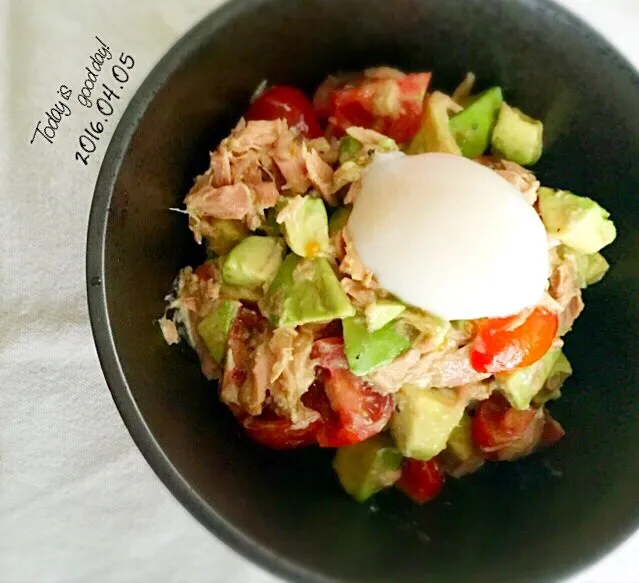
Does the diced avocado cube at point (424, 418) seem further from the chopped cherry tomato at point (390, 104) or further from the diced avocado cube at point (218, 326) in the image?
the chopped cherry tomato at point (390, 104)

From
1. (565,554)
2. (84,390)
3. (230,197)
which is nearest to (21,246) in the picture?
(84,390)

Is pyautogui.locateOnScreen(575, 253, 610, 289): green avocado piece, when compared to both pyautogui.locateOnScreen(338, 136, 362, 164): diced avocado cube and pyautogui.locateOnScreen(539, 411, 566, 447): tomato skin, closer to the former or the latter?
pyautogui.locateOnScreen(539, 411, 566, 447): tomato skin

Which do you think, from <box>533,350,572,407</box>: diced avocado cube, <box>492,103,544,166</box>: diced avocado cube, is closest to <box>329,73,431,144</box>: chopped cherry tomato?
<box>492,103,544,166</box>: diced avocado cube

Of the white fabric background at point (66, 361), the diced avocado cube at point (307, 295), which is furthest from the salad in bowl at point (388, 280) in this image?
the white fabric background at point (66, 361)

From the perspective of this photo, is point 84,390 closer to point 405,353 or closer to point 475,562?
point 405,353

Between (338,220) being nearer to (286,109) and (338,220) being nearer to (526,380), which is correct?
(286,109)
